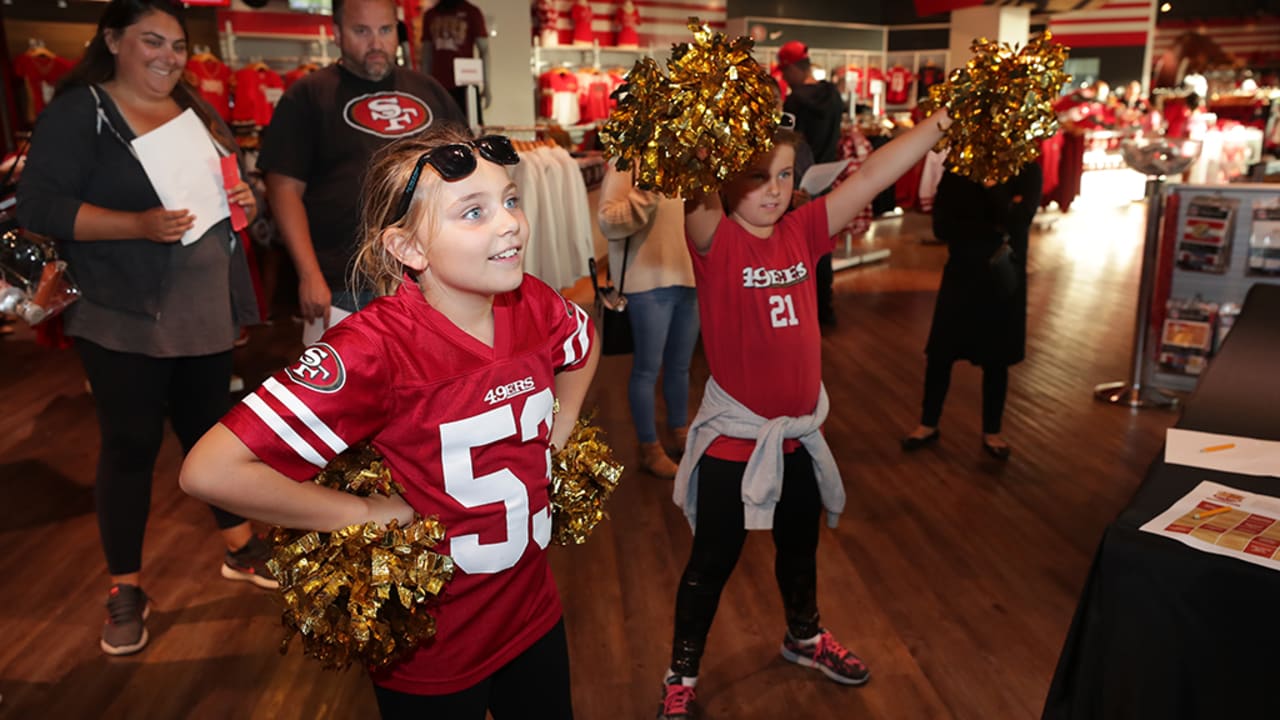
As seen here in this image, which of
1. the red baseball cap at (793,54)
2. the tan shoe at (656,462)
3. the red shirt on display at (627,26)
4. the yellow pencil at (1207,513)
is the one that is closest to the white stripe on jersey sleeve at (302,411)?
the yellow pencil at (1207,513)

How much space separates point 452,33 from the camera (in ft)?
15.8

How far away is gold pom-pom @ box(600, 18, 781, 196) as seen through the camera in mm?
1625

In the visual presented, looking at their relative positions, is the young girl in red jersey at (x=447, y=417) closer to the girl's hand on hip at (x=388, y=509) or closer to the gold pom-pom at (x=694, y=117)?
the girl's hand on hip at (x=388, y=509)

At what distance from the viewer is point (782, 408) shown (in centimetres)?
199

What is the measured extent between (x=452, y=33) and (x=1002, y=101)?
3.67m

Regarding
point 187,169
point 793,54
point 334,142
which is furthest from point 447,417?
point 793,54

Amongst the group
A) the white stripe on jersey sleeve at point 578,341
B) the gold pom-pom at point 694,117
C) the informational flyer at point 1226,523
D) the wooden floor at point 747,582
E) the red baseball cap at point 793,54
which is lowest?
the wooden floor at point 747,582

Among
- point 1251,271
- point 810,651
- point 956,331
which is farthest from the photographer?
point 1251,271

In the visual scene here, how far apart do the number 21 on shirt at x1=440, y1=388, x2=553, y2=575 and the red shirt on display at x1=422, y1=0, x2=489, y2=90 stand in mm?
3952

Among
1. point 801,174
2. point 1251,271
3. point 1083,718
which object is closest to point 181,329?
point 1083,718

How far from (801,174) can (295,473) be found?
3.11 metres

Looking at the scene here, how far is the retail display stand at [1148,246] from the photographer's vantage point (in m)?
4.29

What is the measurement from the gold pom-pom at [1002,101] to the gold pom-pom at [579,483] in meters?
0.97

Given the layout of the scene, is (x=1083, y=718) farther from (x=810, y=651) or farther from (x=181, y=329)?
(x=181, y=329)
